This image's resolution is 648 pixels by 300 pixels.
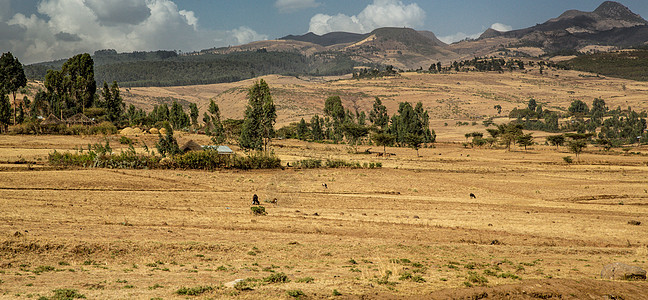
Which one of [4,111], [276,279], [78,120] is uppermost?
[4,111]

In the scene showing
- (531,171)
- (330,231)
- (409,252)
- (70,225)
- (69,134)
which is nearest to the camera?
(409,252)

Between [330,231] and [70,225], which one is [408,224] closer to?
[330,231]

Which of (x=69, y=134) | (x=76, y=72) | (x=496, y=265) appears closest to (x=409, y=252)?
(x=496, y=265)

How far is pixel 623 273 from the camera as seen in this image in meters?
18.2

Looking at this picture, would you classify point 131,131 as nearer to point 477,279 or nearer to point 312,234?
point 312,234

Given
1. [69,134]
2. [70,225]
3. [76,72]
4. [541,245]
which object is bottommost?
[541,245]

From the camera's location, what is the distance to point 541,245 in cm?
2483

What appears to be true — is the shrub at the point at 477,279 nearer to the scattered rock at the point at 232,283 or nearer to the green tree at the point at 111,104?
the scattered rock at the point at 232,283

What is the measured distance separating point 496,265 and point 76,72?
3742 inches

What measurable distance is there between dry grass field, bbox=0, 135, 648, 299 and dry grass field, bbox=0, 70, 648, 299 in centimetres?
10

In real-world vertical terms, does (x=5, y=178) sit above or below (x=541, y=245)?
above

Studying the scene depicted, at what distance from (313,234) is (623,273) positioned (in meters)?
14.9

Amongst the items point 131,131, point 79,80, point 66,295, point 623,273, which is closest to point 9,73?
→ point 79,80

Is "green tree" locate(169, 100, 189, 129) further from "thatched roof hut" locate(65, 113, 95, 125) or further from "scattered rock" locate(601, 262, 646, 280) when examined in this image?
"scattered rock" locate(601, 262, 646, 280)
